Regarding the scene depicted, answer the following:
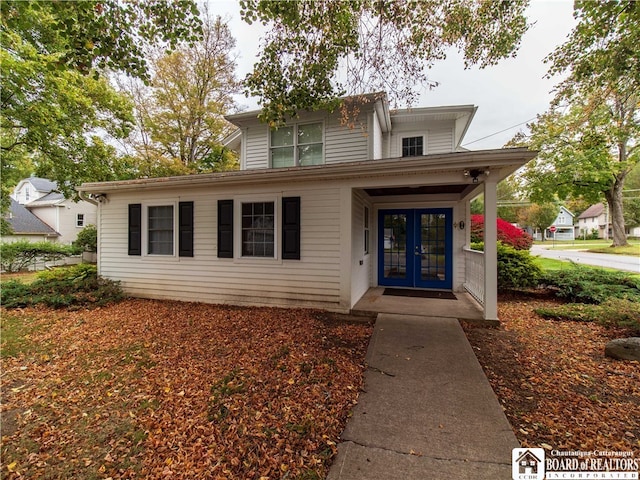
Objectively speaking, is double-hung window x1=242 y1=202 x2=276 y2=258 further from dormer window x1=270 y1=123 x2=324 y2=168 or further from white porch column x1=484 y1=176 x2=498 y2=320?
white porch column x1=484 y1=176 x2=498 y2=320

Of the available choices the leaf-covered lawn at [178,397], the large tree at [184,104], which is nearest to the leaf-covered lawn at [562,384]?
the leaf-covered lawn at [178,397]

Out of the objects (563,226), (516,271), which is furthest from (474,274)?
(563,226)

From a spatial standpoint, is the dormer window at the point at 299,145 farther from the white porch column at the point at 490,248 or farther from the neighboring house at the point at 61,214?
the neighboring house at the point at 61,214

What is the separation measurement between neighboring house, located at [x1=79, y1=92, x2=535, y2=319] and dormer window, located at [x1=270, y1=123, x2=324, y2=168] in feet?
0.10

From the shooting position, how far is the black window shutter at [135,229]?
6602mm

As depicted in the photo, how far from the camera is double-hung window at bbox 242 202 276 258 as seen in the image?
5789 mm

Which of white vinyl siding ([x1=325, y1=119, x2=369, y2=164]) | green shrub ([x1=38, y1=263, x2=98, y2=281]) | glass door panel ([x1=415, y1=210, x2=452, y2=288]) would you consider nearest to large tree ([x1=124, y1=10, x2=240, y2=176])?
green shrub ([x1=38, y1=263, x2=98, y2=281])

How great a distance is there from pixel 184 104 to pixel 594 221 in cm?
5896

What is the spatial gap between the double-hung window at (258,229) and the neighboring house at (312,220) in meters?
0.02

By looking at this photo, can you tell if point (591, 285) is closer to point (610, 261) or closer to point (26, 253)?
point (610, 261)

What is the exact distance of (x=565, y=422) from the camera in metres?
2.22

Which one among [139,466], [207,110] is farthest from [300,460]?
[207,110]

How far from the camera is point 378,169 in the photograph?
4.69m

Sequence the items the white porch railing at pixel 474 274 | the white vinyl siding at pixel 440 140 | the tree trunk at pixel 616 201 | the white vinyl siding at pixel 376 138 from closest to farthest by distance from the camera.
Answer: the white porch railing at pixel 474 274, the white vinyl siding at pixel 376 138, the white vinyl siding at pixel 440 140, the tree trunk at pixel 616 201
